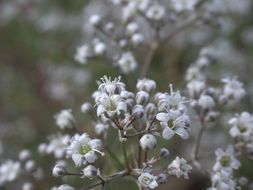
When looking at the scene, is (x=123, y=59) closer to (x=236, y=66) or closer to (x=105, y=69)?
(x=105, y=69)

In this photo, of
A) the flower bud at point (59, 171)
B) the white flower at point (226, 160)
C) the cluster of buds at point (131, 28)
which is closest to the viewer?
the flower bud at point (59, 171)

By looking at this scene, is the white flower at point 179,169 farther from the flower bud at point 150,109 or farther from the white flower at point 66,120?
the white flower at point 66,120

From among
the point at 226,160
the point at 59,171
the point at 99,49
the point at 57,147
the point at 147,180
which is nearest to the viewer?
the point at 147,180

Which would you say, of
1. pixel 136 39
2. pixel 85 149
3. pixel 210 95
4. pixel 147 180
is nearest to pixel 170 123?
pixel 147 180

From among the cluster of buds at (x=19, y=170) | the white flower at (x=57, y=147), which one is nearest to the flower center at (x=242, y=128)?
the white flower at (x=57, y=147)

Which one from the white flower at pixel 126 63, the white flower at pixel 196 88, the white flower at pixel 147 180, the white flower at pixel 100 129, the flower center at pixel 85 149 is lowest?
the white flower at pixel 147 180

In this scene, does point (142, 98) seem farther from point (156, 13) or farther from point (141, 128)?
point (156, 13)

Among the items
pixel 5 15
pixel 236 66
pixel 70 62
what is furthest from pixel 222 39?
pixel 5 15
